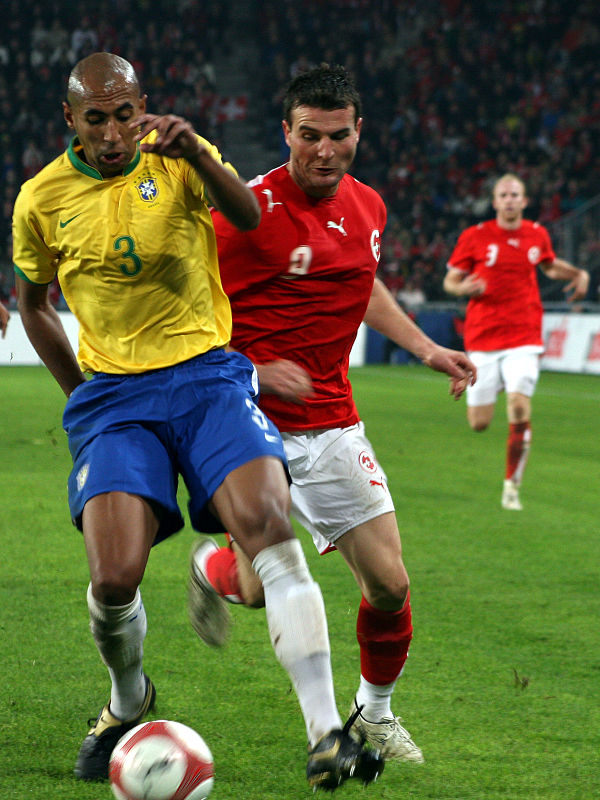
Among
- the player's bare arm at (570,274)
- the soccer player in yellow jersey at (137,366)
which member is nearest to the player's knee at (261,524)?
the soccer player in yellow jersey at (137,366)

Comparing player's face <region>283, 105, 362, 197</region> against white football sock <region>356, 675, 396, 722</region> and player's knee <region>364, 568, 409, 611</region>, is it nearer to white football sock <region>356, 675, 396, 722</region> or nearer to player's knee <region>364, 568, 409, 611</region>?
player's knee <region>364, 568, 409, 611</region>

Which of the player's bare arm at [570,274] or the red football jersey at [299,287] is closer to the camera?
the red football jersey at [299,287]

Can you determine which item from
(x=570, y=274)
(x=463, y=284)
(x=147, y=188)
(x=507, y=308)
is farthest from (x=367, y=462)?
(x=570, y=274)

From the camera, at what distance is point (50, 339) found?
3.67 m

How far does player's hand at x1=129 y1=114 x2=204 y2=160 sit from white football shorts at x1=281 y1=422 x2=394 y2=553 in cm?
128

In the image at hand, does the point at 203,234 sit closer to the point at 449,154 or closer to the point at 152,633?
the point at 152,633

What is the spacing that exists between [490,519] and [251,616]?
9.74 ft

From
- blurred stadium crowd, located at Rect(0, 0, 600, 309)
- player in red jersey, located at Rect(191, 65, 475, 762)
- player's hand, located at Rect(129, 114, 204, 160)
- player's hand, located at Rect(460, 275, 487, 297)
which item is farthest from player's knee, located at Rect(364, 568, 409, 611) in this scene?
blurred stadium crowd, located at Rect(0, 0, 600, 309)

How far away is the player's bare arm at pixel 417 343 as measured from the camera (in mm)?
3787

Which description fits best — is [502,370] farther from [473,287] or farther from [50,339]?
[50,339]

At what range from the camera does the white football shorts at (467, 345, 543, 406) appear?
8.47 m

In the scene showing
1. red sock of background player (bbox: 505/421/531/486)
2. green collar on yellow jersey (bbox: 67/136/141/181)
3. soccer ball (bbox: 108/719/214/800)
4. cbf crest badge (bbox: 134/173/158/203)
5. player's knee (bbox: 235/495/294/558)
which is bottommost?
red sock of background player (bbox: 505/421/531/486)

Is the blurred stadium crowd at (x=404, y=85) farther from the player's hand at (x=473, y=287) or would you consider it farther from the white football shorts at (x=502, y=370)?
the player's hand at (x=473, y=287)

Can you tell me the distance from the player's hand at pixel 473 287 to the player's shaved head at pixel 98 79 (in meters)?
5.31
